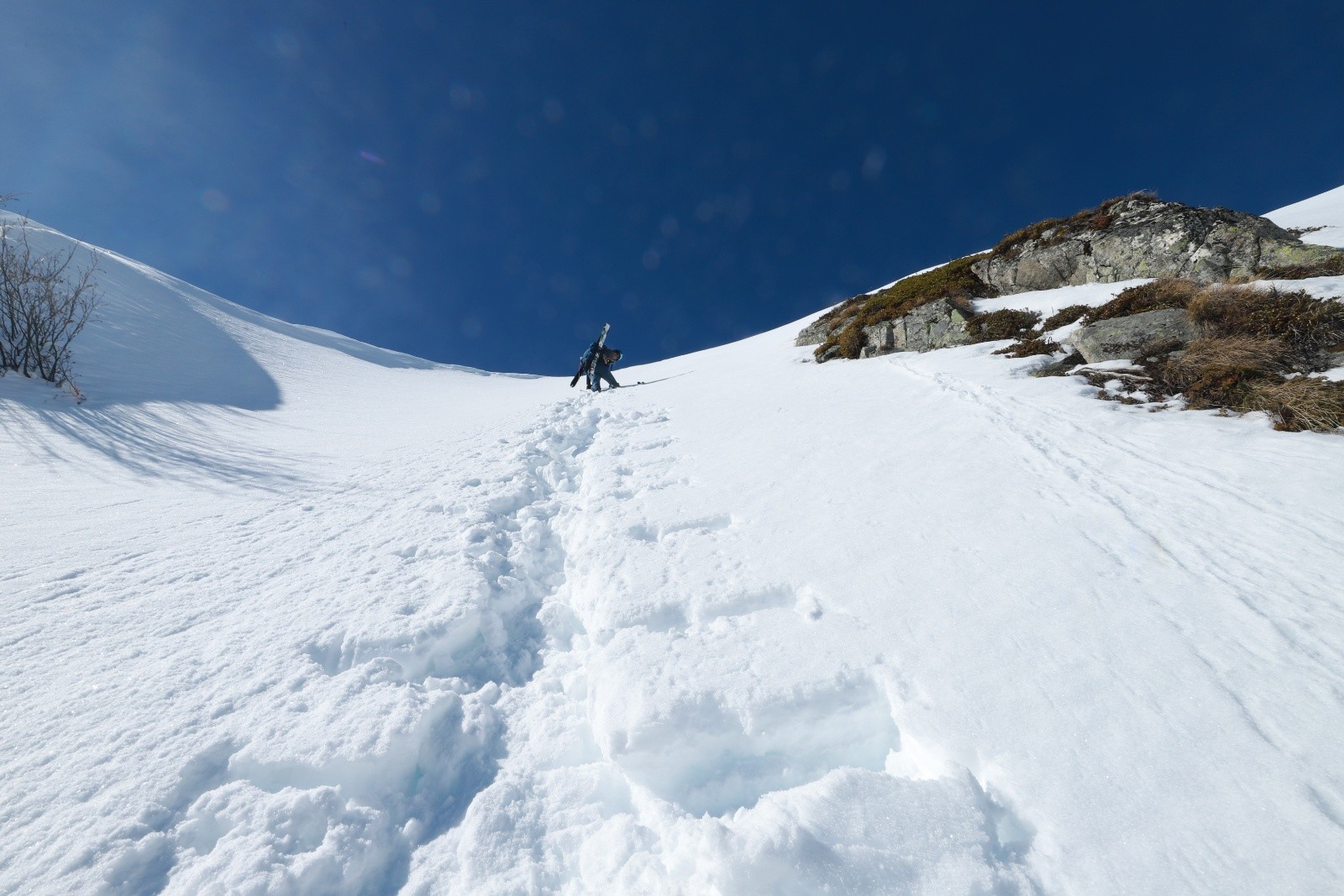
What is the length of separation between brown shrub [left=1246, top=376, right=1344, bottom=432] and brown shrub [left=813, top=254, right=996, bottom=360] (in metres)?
6.68

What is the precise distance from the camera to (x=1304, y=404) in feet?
14.6

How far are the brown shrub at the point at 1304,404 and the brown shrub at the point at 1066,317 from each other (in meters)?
4.45

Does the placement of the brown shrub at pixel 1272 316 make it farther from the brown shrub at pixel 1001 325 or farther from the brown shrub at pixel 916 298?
the brown shrub at pixel 916 298

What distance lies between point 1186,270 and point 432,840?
15.0 meters

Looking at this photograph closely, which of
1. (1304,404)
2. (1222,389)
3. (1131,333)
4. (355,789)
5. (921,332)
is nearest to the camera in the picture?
(355,789)

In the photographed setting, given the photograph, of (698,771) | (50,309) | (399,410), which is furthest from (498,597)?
(50,309)

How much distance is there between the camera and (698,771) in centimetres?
230

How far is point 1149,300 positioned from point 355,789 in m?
11.5

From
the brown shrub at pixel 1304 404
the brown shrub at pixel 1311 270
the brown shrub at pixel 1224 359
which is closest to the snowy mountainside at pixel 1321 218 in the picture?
the brown shrub at pixel 1311 270

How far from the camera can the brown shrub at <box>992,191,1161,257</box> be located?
38.4 feet

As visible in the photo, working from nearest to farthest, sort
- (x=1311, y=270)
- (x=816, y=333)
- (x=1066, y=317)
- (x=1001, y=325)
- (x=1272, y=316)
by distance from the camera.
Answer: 1. (x=1272, y=316)
2. (x=1311, y=270)
3. (x=1066, y=317)
4. (x=1001, y=325)
5. (x=816, y=333)

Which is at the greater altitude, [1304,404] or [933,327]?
[933,327]

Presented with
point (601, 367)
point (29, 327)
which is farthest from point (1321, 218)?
point (29, 327)

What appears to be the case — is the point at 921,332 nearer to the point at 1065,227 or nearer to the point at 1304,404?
the point at 1065,227
